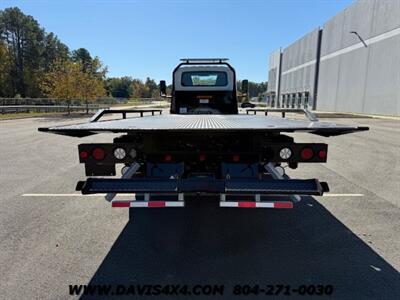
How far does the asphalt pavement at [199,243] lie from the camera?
3.01 meters

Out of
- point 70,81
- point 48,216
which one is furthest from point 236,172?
point 70,81

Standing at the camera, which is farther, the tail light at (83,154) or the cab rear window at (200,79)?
the cab rear window at (200,79)

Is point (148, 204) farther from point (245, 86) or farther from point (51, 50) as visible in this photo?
point (51, 50)

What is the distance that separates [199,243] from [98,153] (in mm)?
1584

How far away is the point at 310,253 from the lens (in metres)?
3.52

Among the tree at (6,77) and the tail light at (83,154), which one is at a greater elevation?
the tree at (6,77)

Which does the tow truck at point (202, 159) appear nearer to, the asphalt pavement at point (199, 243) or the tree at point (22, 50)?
the asphalt pavement at point (199, 243)

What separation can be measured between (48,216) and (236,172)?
2846mm

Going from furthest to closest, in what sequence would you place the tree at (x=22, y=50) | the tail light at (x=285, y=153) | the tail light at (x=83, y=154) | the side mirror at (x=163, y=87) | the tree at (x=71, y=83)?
1. the tree at (x=22, y=50)
2. the tree at (x=71, y=83)
3. the side mirror at (x=163, y=87)
4. the tail light at (x=83, y=154)
5. the tail light at (x=285, y=153)

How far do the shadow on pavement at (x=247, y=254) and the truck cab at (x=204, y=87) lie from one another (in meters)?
3.92

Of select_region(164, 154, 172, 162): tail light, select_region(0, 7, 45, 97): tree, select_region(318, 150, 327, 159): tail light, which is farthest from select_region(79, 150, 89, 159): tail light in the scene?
select_region(0, 7, 45, 97): tree

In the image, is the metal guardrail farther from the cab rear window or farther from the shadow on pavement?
the shadow on pavement

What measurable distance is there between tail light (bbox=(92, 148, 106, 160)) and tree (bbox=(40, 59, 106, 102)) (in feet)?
104

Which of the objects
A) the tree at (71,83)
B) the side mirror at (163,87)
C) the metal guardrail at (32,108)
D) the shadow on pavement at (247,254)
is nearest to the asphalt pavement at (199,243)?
the shadow on pavement at (247,254)
